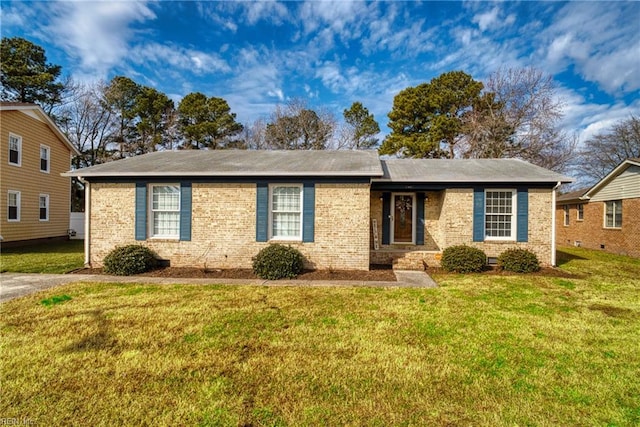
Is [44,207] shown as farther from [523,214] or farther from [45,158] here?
[523,214]

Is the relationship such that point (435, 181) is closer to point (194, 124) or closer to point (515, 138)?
point (515, 138)

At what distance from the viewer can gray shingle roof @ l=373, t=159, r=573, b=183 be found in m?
9.54

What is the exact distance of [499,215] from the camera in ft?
32.6

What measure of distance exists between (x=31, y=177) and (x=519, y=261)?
22.2 meters

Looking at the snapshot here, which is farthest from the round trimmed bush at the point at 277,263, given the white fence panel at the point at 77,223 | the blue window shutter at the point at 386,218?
the white fence panel at the point at 77,223

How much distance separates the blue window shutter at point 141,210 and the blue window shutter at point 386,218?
8.23 metres

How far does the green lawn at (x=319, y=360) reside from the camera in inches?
106

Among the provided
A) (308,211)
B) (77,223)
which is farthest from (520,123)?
(77,223)

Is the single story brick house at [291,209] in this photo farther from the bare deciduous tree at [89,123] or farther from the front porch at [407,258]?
the bare deciduous tree at [89,123]

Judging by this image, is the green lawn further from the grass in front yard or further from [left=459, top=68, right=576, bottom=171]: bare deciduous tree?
[left=459, top=68, right=576, bottom=171]: bare deciduous tree

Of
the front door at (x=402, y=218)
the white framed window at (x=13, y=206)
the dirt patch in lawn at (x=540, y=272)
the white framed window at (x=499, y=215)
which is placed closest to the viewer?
the dirt patch in lawn at (x=540, y=272)

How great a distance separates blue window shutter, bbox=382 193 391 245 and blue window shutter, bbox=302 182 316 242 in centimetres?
367

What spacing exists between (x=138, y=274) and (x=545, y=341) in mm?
9543

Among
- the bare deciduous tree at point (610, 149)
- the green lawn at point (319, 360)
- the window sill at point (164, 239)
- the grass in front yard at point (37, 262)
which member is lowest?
the green lawn at point (319, 360)
